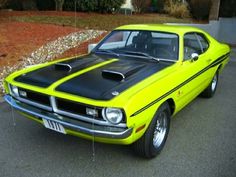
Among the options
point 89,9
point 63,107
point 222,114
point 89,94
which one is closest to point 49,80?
point 63,107

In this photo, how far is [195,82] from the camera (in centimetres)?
442

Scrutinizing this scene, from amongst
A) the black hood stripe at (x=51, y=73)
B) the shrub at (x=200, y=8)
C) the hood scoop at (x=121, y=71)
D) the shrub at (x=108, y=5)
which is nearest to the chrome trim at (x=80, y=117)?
the black hood stripe at (x=51, y=73)

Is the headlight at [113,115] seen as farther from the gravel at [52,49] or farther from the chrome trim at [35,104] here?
the gravel at [52,49]

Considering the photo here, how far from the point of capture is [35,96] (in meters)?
3.36

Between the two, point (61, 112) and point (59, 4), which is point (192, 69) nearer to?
point (61, 112)

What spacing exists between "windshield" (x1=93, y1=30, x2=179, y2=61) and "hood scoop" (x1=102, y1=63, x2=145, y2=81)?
1.48 ft

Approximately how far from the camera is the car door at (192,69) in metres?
4.00

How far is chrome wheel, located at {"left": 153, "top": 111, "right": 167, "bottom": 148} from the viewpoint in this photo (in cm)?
354

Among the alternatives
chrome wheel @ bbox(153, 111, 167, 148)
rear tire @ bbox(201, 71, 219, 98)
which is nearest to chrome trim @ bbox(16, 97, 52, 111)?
chrome wheel @ bbox(153, 111, 167, 148)

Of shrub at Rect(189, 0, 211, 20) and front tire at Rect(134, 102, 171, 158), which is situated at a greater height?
shrub at Rect(189, 0, 211, 20)

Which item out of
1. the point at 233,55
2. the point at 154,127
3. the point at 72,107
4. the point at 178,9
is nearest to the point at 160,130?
the point at 154,127

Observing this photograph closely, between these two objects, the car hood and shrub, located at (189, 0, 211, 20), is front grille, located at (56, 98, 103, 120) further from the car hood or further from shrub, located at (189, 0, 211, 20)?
shrub, located at (189, 0, 211, 20)

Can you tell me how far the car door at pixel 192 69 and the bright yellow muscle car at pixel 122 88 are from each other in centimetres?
2

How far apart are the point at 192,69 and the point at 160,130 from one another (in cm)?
117
